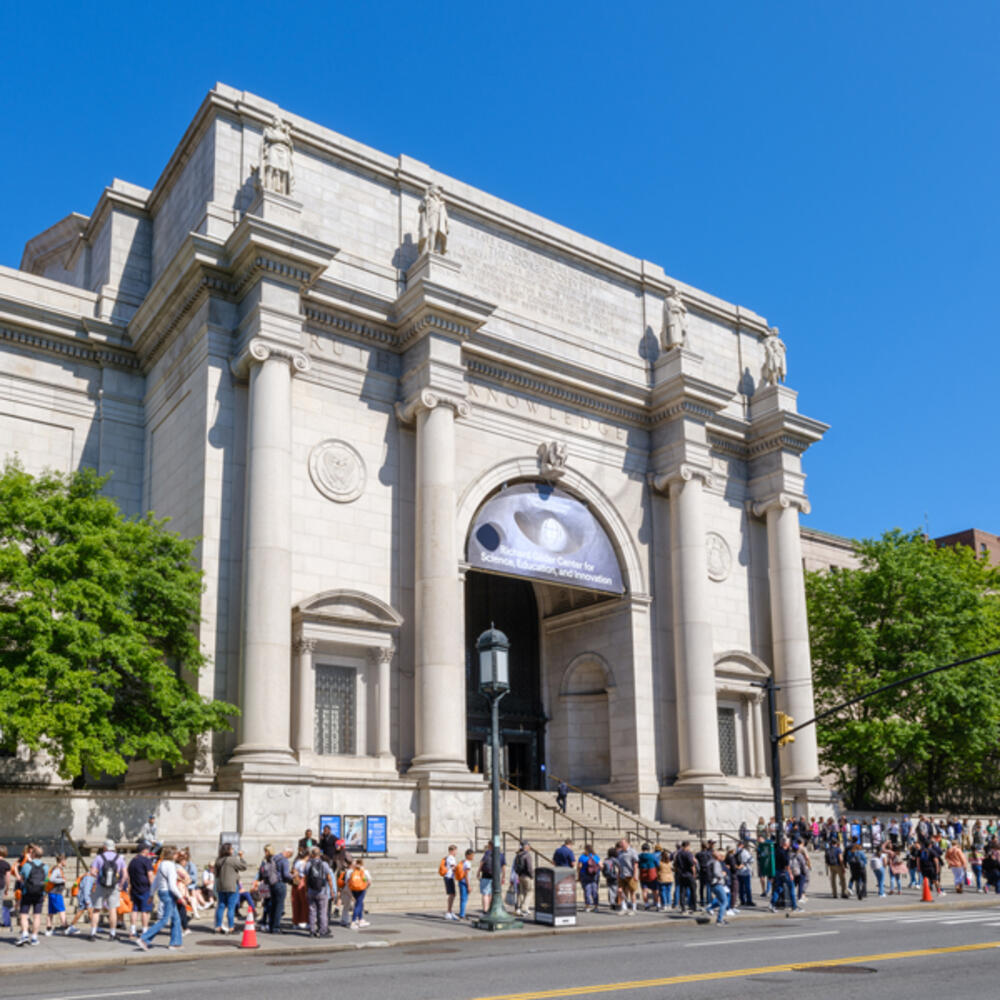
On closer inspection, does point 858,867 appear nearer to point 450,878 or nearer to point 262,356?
point 450,878

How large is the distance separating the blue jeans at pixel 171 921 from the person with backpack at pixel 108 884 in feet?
3.79

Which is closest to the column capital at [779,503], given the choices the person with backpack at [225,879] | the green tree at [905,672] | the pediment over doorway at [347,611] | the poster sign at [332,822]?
the green tree at [905,672]

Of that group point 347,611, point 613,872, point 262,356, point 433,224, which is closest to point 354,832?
point 347,611

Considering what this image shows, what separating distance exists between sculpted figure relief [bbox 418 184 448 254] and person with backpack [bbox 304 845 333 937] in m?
20.4

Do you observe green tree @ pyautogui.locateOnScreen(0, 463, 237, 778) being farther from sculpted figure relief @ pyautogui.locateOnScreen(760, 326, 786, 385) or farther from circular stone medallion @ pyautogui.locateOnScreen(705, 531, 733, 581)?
sculpted figure relief @ pyautogui.locateOnScreen(760, 326, 786, 385)

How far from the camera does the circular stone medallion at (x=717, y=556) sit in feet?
133

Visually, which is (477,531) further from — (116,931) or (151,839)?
(116,931)

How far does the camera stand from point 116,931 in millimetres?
19797

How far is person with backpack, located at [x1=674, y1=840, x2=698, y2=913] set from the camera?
24516 millimetres

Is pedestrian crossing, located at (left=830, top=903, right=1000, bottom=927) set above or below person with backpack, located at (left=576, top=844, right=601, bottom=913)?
below

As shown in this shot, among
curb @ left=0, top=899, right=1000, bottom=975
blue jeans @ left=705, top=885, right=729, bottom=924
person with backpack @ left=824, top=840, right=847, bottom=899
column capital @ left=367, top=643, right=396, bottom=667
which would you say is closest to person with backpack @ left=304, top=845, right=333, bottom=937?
curb @ left=0, top=899, right=1000, bottom=975

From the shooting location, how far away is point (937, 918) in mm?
23719

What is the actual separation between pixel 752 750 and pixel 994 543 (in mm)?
67963

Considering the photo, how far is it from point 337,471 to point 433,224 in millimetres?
8616
